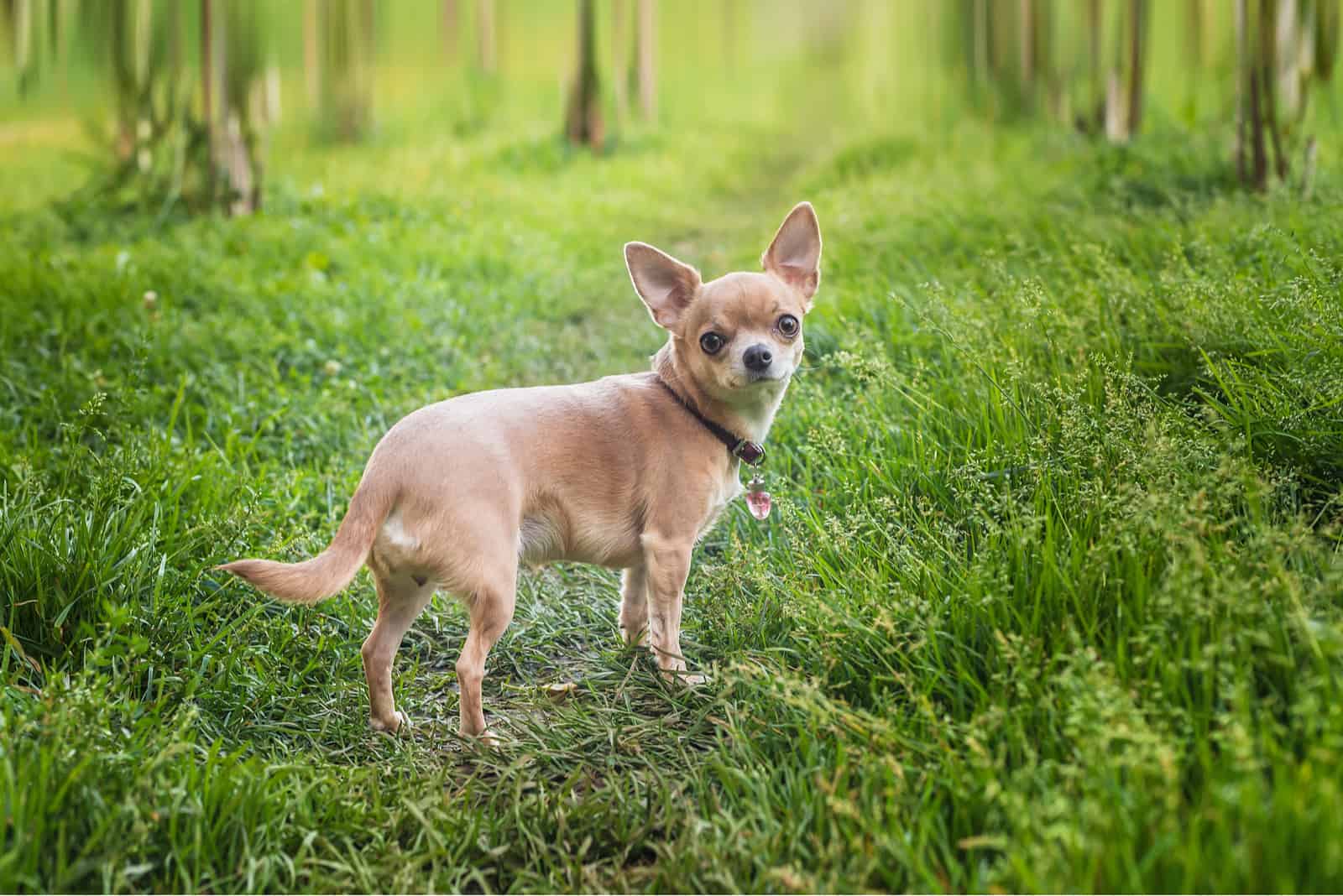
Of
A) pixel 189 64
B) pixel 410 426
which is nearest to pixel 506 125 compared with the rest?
pixel 189 64

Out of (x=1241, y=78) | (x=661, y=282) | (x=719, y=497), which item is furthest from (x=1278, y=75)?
(x=719, y=497)

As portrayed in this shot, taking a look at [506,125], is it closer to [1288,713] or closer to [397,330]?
[397,330]

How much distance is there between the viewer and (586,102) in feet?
42.2

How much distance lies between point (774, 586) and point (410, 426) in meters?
1.19

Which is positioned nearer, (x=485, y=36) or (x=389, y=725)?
(x=389, y=725)

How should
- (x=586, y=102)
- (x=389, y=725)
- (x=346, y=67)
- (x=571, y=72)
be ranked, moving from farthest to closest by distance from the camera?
(x=571, y=72)
(x=586, y=102)
(x=346, y=67)
(x=389, y=725)

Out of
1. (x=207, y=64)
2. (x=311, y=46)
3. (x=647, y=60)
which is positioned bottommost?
(x=207, y=64)

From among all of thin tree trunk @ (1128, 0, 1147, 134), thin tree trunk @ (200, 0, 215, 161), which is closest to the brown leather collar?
thin tree trunk @ (200, 0, 215, 161)

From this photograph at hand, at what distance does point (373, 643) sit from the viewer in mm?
2934

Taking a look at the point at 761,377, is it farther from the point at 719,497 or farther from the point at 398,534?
the point at 398,534

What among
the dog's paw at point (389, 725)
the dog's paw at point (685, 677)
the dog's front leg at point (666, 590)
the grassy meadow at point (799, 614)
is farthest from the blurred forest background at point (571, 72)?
the dog's paw at point (389, 725)

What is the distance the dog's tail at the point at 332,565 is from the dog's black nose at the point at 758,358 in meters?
1.13

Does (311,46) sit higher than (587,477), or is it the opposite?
(311,46)

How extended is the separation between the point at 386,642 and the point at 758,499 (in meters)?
1.31
